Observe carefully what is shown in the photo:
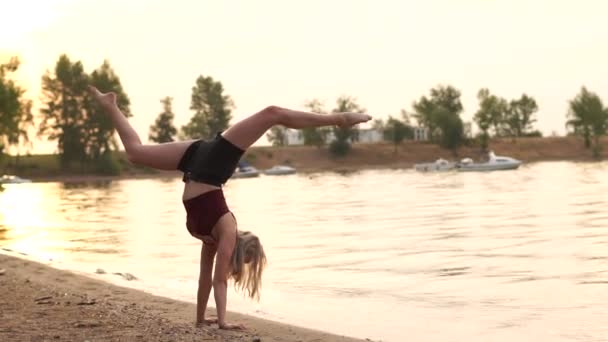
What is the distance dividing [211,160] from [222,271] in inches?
44.1

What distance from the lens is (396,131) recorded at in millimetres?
156875

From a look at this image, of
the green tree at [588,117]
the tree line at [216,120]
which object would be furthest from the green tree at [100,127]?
the green tree at [588,117]

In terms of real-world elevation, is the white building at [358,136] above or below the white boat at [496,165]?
above

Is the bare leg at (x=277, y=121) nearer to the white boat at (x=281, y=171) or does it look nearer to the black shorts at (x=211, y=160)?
the black shorts at (x=211, y=160)

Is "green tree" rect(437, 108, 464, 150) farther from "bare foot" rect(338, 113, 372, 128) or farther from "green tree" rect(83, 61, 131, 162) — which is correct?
"bare foot" rect(338, 113, 372, 128)

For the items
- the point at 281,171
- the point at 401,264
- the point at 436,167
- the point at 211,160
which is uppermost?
the point at 211,160

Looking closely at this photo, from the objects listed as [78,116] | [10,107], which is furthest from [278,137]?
[10,107]

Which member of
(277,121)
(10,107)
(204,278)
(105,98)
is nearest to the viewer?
(277,121)

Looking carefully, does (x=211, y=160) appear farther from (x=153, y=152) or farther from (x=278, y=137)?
(x=278, y=137)

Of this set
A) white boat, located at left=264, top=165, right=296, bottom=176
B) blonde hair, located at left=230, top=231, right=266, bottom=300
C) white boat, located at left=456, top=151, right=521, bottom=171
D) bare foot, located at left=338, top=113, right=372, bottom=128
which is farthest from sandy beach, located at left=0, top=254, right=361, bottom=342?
white boat, located at left=264, top=165, right=296, bottom=176

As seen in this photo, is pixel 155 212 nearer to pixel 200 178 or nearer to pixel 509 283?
pixel 509 283

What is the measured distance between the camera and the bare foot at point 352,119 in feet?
24.3

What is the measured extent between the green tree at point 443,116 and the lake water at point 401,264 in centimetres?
11746

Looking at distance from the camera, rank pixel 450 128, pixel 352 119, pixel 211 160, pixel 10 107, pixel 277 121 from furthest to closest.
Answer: pixel 450 128, pixel 10 107, pixel 211 160, pixel 277 121, pixel 352 119
